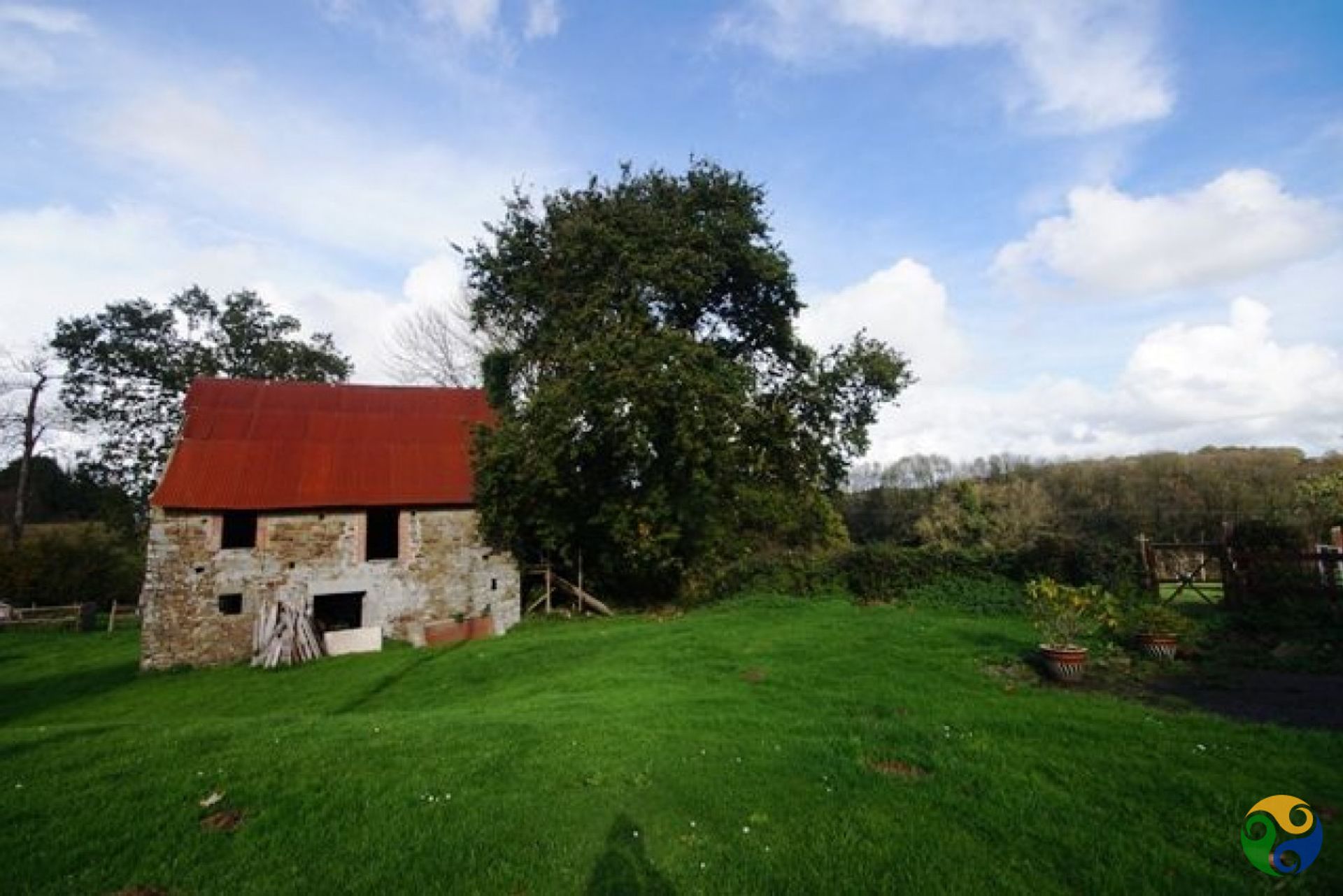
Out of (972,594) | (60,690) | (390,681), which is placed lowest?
(390,681)

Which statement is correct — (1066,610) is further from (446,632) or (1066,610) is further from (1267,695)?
(446,632)

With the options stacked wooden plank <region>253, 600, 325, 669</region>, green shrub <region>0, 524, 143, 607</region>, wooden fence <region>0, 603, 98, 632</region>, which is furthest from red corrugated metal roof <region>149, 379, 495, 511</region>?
green shrub <region>0, 524, 143, 607</region>

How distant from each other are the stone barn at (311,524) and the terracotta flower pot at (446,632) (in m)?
0.68

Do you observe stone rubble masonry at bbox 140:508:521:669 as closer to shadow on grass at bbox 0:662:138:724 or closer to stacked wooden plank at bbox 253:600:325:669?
stacked wooden plank at bbox 253:600:325:669

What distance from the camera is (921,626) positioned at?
15430mm

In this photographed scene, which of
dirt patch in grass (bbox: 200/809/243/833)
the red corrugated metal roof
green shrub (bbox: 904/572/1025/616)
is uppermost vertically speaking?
the red corrugated metal roof

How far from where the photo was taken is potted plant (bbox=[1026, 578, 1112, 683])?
1093cm

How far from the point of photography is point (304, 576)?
816 inches

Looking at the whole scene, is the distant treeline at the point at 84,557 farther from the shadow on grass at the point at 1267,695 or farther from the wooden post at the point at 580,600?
the shadow on grass at the point at 1267,695

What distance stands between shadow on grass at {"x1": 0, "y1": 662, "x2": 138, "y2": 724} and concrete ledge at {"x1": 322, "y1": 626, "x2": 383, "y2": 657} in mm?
4650

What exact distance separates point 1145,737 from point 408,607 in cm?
1953

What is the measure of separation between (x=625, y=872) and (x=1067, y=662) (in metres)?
8.98

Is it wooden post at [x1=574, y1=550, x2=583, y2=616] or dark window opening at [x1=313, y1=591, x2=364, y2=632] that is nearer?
dark window opening at [x1=313, y1=591, x2=364, y2=632]

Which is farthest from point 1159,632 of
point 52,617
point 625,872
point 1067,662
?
point 52,617
